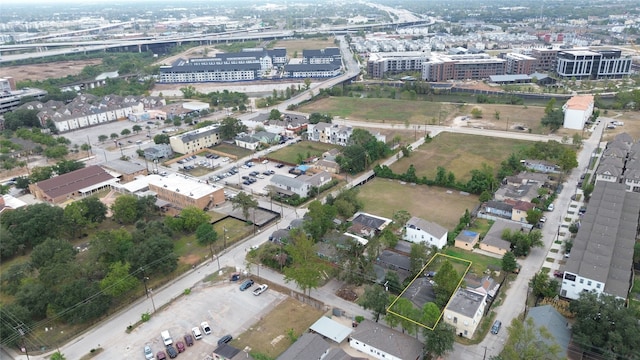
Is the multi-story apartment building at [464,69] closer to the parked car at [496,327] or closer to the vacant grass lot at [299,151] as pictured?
the vacant grass lot at [299,151]

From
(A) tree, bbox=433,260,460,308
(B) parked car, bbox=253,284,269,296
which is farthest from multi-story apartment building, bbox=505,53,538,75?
(B) parked car, bbox=253,284,269,296

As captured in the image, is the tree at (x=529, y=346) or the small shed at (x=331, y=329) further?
the small shed at (x=331, y=329)

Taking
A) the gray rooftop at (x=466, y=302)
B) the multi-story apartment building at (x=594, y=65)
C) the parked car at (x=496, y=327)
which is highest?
the multi-story apartment building at (x=594, y=65)

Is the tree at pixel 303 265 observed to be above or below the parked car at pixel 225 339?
above

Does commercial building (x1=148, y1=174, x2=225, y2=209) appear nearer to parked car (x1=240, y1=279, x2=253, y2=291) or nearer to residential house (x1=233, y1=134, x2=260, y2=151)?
parked car (x1=240, y1=279, x2=253, y2=291)

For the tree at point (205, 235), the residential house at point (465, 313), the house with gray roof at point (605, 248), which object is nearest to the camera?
the residential house at point (465, 313)

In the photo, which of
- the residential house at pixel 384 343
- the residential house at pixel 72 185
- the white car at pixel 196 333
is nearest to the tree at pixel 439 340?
the residential house at pixel 384 343
